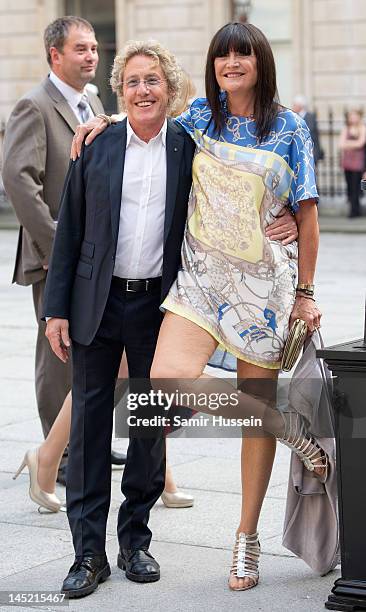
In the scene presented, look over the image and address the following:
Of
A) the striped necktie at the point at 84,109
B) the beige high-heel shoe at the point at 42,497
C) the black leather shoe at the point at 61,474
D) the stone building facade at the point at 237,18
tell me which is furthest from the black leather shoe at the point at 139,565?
the stone building facade at the point at 237,18

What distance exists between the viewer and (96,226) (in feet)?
14.9

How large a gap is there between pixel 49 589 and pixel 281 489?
164cm

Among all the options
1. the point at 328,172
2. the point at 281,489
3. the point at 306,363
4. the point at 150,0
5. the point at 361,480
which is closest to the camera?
the point at 361,480

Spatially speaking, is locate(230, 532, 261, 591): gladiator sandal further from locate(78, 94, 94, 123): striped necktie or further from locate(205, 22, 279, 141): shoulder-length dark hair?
locate(78, 94, 94, 123): striped necktie

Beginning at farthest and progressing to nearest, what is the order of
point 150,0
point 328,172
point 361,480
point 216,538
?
point 150,0 → point 328,172 → point 216,538 → point 361,480

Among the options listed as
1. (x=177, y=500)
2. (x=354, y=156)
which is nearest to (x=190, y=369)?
(x=177, y=500)

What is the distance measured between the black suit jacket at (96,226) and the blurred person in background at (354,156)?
730 inches

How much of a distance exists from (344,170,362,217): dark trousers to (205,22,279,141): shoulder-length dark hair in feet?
60.7

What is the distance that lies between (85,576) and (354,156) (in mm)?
19104

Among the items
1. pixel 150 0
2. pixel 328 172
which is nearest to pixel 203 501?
pixel 328 172

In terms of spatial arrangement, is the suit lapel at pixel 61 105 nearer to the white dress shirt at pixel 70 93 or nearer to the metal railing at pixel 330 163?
the white dress shirt at pixel 70 93

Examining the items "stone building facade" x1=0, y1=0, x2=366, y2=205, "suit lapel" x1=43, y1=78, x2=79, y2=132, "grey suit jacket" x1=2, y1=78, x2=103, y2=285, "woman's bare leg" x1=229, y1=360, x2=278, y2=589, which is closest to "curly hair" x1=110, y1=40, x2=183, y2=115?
"woman's bare leg" x1=229, y1=360, x2=278, y2=589

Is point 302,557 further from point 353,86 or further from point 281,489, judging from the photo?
point 353,86

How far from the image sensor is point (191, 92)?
5.57 metres
